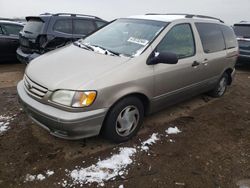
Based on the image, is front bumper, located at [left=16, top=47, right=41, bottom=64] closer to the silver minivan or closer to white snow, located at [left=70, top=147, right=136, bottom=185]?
the silver minivan

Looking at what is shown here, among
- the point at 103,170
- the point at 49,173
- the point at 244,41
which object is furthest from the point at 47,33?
the point at 244,41

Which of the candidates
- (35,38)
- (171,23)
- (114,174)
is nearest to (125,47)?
(171,23)

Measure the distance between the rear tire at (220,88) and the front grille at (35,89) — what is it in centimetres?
371

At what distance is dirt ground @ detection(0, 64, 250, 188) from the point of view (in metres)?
2.78

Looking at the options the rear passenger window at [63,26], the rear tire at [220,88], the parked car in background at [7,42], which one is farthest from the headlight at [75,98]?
the parked car in background at [7,42]

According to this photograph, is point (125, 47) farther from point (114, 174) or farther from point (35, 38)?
point (35, 38)

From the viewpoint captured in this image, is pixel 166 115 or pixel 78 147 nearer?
pixel 78 147

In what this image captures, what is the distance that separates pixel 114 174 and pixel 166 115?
189 centimetres

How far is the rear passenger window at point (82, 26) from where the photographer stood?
21.9 feet

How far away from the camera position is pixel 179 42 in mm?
3865

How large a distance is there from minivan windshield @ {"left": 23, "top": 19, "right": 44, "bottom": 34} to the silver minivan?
8.19 ft

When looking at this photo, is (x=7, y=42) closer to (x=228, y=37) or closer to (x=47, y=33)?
(x=47, y=33)

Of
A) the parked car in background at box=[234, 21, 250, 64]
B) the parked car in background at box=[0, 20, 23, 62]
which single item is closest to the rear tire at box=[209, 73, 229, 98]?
the parked car in background at box=[234, 21, 250, 64]

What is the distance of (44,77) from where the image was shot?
302 cm
